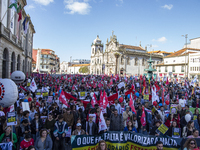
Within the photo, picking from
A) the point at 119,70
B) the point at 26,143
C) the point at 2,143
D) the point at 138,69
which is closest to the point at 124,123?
the point at 26,143

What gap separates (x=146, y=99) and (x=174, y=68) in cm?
4193

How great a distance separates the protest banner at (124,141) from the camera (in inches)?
197

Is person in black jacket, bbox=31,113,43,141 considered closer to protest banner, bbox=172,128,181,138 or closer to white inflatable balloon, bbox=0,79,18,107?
white inflatable balloon, bbox=0,79,18,107

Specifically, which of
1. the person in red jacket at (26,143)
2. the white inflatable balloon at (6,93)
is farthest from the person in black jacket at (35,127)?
the person in red jacket at (26,143)

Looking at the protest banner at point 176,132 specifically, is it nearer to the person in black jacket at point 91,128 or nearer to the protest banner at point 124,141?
the protest banner at point 124,141

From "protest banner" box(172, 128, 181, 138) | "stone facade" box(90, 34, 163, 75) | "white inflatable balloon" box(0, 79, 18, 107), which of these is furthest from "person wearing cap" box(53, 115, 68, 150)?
"stone facade" box(90, 34, 163, 75)

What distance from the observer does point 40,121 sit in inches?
258

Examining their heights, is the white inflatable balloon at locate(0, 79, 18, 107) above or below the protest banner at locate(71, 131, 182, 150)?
above

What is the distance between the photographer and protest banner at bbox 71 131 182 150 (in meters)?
5.01

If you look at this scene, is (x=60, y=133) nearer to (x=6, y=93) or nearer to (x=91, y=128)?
(x=91, y=128)

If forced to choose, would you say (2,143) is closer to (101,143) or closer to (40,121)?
(40,121)

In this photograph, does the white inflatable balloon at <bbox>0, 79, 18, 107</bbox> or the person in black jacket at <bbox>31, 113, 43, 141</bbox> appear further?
the person in black jacket at <bbox>31, 113, 43, 141</bbox>

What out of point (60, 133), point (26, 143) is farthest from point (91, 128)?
point (26, 143)

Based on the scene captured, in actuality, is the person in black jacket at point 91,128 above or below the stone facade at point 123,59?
below
